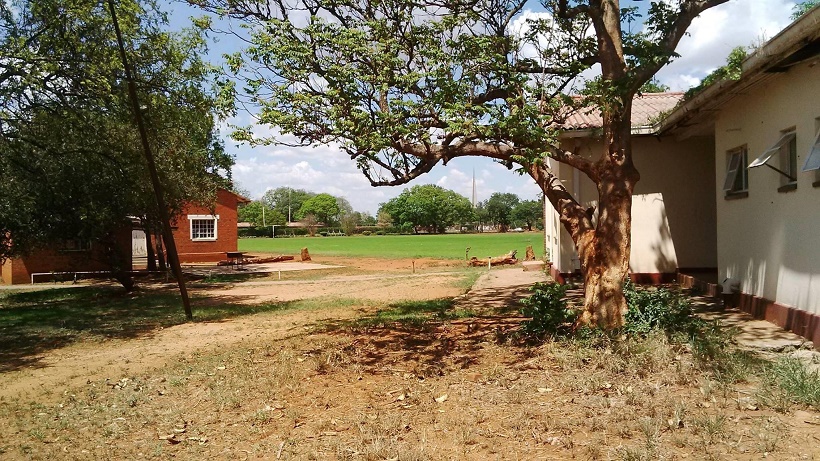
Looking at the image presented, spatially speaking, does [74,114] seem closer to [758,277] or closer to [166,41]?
[166,41]

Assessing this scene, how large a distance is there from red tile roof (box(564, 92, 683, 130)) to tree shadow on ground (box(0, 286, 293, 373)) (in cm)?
772

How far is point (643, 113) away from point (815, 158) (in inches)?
311

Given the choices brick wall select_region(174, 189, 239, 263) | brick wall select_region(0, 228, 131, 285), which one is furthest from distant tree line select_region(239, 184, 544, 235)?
brick wall select_region(0, 228, 131, 285)

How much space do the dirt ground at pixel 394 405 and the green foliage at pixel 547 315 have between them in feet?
1.12

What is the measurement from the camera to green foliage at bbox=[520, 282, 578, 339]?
7746 millimetres

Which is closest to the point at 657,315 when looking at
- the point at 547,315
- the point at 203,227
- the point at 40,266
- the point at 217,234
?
the point at 547,315

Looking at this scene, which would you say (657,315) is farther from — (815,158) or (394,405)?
(394,405)

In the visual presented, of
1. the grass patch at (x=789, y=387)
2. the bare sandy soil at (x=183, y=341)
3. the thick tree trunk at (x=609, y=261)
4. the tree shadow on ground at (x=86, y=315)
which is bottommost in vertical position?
the tree shadow on ground at (x=86, y=315)

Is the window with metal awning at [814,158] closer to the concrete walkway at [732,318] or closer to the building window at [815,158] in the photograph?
the building window at [815,158]

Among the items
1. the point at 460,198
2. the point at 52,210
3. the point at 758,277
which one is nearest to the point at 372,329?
the point at 758,277

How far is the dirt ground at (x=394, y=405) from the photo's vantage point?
176 inches

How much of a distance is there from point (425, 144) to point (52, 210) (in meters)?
12.5

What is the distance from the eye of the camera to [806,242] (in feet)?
24.0

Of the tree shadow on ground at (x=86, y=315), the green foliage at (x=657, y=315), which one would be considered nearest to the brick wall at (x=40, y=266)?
the tree shadow on ground at (x=86, y=315)
